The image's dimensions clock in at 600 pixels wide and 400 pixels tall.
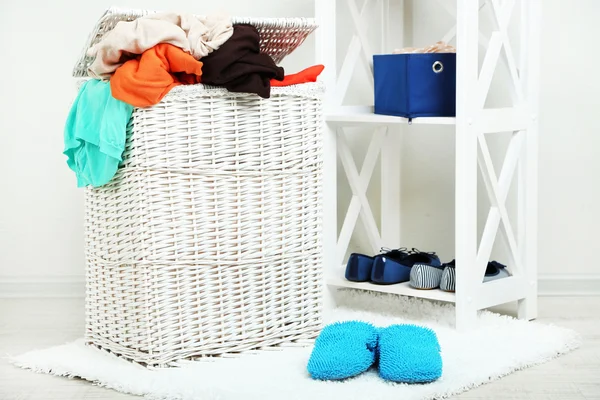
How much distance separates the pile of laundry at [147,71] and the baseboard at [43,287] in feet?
2.72

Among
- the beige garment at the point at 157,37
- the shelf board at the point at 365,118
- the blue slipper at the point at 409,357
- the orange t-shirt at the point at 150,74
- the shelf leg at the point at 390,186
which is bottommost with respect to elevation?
the blue slipper at the point at 409,357

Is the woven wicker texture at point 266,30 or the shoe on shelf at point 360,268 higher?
the woven wicker texture at point 266,30

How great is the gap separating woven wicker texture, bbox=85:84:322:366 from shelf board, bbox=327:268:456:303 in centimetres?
25

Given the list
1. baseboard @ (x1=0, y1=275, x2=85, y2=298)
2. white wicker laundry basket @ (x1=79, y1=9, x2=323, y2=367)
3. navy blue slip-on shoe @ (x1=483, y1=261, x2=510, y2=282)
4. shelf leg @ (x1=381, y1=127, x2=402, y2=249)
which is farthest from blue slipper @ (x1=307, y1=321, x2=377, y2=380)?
baseboard @ (x1=0, y1=275, x2=85, y2=298)

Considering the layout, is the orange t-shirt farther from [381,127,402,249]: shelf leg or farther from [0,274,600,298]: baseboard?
[0,274,600,298]: baseboard

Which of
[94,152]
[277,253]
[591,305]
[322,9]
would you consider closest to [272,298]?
[277,253]

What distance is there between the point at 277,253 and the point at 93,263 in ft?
1.32

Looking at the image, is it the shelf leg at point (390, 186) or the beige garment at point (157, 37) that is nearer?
the beige garment at point (157, 37)

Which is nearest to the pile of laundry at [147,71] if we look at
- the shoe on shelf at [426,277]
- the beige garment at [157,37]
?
the beige garment at [157,37]

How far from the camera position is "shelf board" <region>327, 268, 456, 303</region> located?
6.43 feet

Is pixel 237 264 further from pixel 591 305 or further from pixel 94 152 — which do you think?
pixel 591 305

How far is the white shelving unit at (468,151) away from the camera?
190 cm

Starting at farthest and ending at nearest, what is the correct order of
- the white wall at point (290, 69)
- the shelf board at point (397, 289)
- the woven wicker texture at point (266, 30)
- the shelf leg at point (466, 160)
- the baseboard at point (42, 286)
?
the baseboard at point (42, 286) < the white wall at point (290, 69) < the shelf board at point (397, 289) < the shelf leg at point (466, 160) < the woven wicker texture at point (266, 30)

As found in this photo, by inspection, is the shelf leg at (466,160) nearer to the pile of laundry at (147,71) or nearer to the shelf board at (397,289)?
the shelf board at (397,289)
